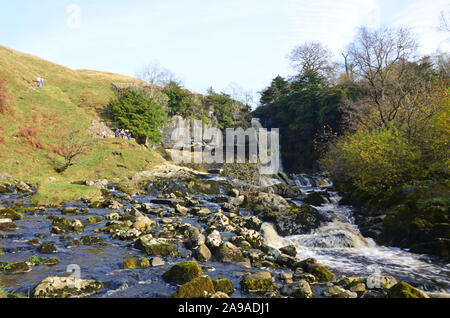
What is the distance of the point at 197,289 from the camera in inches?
245

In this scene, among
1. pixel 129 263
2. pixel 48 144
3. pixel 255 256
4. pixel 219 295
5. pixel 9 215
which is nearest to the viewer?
pixel 219 295

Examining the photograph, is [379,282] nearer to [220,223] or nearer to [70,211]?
[220,223]

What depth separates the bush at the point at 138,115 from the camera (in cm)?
4309

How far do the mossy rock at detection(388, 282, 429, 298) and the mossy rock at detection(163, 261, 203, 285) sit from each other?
16.5 ft

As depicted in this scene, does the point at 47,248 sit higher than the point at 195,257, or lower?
higher

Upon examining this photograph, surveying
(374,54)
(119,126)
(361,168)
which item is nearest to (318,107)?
(374,54)

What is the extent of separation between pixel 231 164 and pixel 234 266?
21023mm

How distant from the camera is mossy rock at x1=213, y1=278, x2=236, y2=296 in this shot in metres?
6.77

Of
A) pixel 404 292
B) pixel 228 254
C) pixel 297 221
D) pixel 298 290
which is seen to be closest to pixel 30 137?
pixel 228 254

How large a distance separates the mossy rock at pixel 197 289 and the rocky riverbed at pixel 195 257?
0.02 metres

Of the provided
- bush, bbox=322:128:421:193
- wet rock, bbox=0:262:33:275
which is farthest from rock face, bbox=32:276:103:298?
bush, bbox=322:128:421:193

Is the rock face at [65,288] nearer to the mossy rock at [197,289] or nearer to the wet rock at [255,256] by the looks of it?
the mossy rock at [197,289]

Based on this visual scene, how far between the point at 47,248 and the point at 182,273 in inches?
203
